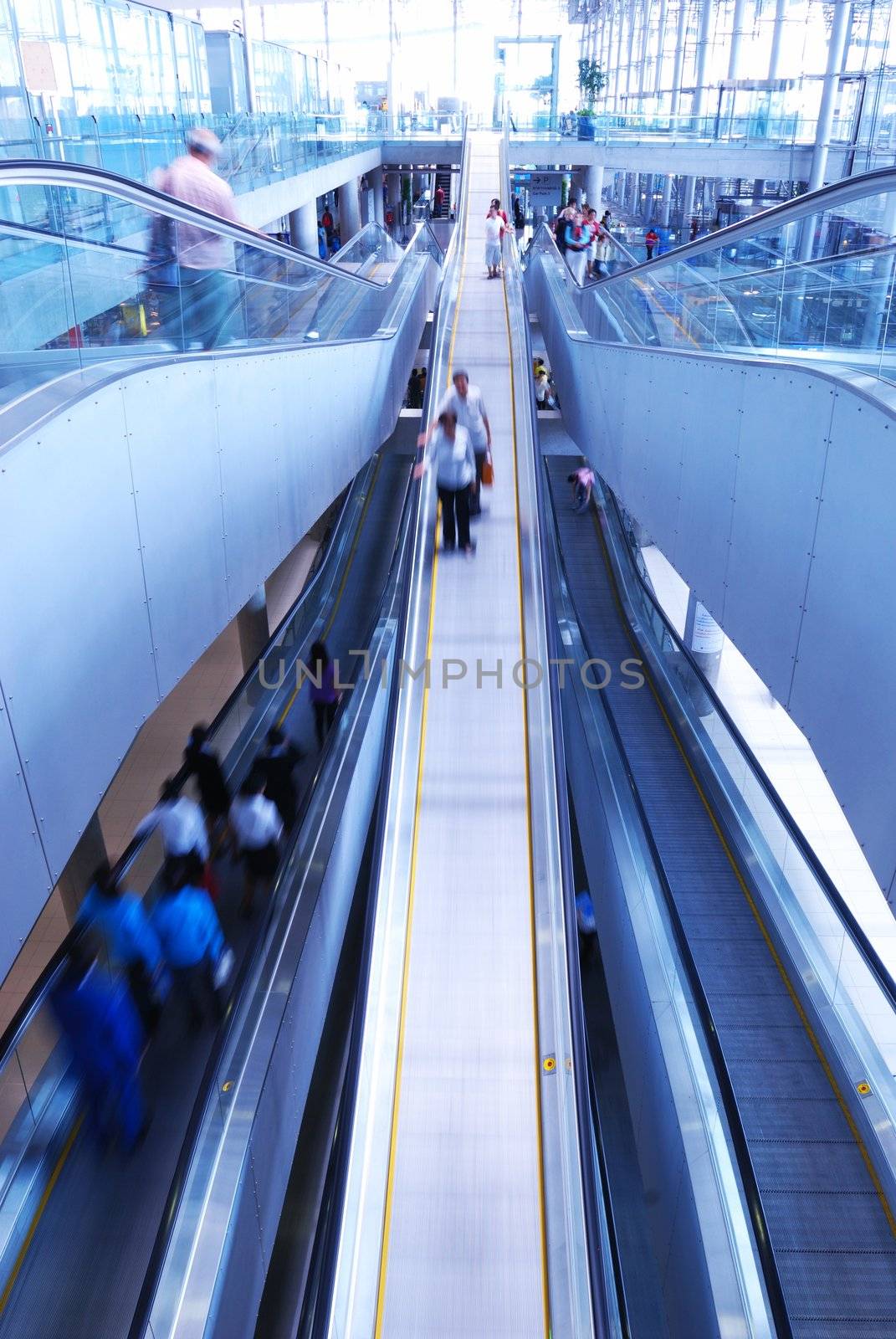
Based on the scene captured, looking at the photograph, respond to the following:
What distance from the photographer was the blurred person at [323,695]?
9234 mm

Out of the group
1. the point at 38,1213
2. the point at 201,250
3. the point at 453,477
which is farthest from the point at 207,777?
the point at 201,250

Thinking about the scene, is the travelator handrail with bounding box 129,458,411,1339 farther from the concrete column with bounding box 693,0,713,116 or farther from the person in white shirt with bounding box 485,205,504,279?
the concrete column with bounding box 693,0,713,116

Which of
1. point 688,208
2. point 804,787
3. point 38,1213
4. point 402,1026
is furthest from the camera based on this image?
point 688,208

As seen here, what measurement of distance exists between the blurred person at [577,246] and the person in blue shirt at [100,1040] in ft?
50.3

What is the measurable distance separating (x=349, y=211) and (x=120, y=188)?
98.3ft

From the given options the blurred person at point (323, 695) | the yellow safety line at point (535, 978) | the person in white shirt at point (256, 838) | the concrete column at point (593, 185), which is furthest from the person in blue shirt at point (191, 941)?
the concrete column at point (593, 185)

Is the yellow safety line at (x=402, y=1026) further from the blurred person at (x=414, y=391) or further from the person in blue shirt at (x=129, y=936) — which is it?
the blurred person at (x=414, y=391)

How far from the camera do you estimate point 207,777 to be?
7215 mm

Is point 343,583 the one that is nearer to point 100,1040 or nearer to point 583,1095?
point 100,1040

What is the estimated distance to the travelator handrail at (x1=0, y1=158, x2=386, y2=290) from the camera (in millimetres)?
4090

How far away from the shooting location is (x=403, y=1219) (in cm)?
393

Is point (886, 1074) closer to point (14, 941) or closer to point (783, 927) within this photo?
point (783, 927)

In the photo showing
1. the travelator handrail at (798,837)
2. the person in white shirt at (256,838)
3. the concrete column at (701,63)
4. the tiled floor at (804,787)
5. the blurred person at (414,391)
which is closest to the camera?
the travelator handrail at (798,837)

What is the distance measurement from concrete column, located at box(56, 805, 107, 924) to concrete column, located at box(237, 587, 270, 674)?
332 cm
